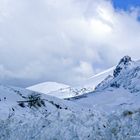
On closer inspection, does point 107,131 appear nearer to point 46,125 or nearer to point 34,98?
point 46,125

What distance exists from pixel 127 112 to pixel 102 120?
4.07 ft

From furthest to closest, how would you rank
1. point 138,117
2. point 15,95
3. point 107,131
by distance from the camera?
point 15,95, point 138,117, point 107,131

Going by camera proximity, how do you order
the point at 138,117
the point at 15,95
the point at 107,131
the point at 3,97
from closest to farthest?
the point at 107,131, the point at 138,117, the point at 3,97, the point at 15,95

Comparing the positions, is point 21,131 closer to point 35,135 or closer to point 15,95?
point 35,135

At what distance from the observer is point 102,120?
13586 mm

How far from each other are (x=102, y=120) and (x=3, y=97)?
55.2 m

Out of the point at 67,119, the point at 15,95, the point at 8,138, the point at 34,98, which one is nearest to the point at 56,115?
the point at 67,119

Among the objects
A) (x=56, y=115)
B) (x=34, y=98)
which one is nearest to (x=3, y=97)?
(x=34, y=98)

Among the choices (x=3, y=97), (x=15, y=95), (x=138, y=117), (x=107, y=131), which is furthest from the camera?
(x=15, y=95)

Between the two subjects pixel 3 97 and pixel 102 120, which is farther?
pixel 3 97

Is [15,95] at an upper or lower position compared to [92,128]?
upper

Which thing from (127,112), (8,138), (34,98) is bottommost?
(8,138)

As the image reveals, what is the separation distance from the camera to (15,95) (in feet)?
244

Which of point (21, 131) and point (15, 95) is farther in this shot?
point (15, 95)
